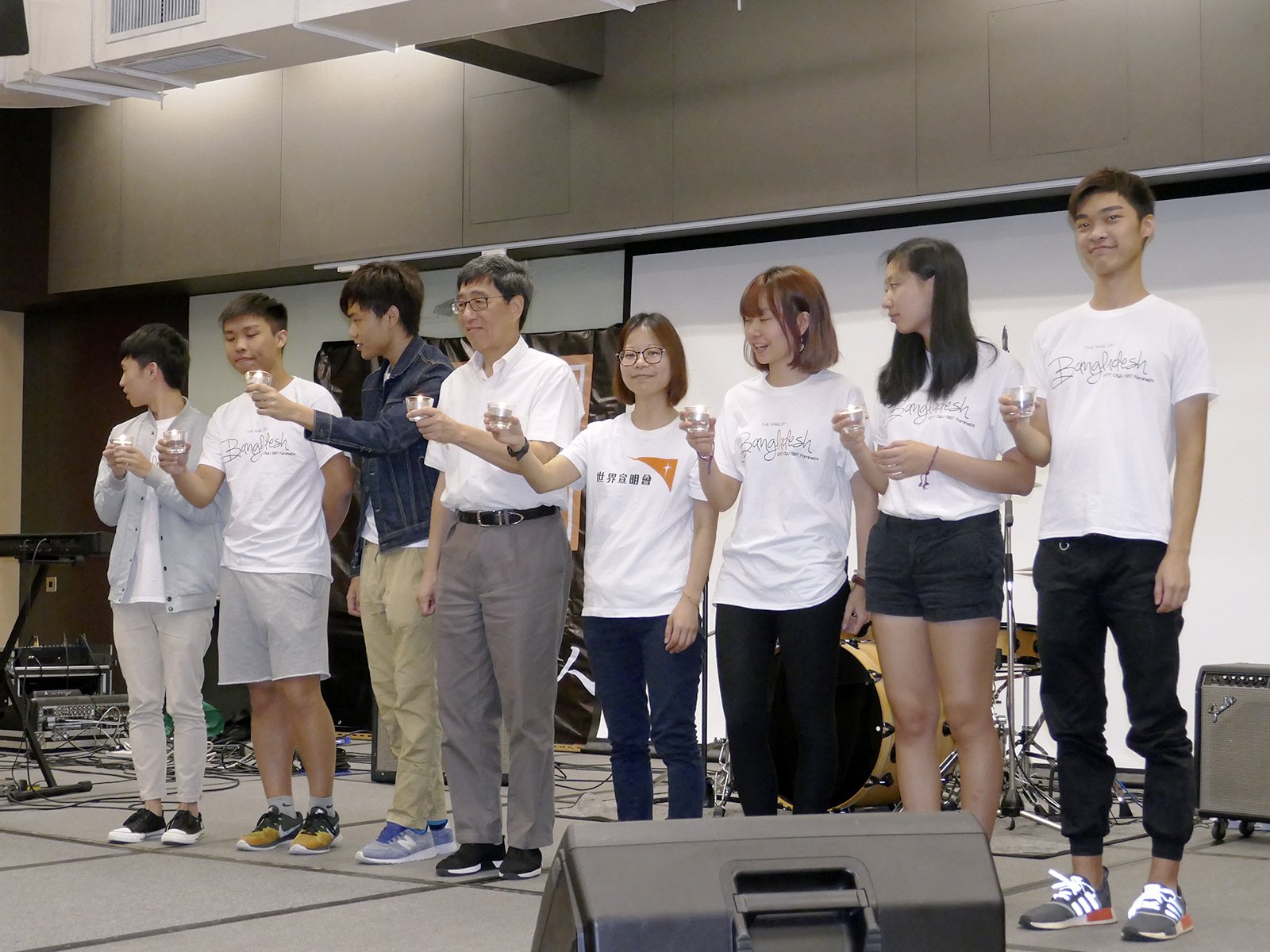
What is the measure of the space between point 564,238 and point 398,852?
3711 mm

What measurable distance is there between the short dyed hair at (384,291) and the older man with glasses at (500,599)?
31cm

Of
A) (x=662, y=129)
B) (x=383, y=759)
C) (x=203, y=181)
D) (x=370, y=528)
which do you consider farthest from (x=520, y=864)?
(x=203, y=181)

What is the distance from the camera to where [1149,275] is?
5.46 meters

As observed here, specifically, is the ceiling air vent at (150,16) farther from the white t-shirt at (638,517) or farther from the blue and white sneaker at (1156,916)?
the blue and white sneaker at (1156,916)

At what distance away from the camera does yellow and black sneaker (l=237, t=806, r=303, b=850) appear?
3711mm

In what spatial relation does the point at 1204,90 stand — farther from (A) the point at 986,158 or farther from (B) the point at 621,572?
(B) the point at 621,572

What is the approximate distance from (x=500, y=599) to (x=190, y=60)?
12.2 feet

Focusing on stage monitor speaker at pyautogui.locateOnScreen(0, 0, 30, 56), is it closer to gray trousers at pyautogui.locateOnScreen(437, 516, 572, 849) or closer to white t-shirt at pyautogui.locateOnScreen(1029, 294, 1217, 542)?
gray trousers at pyautogui.locateOnScreen(437, 516, 572, 849)

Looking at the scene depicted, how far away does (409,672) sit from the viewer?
3588 mm

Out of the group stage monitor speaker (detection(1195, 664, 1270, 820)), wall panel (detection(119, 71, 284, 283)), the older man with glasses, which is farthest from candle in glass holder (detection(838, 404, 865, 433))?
wall panel (detection(119, 71, 284, 283))

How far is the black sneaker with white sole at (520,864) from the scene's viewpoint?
328 centimetres

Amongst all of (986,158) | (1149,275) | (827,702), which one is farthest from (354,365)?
(827,702)

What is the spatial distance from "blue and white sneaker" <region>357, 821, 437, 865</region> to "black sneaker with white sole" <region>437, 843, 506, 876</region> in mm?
220

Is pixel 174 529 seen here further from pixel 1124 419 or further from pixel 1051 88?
pixel 1051 88
